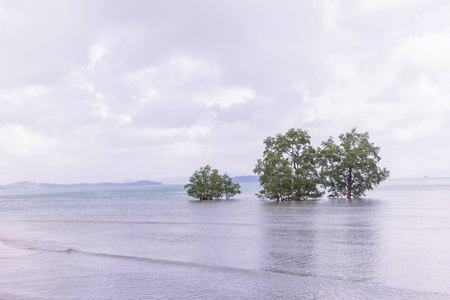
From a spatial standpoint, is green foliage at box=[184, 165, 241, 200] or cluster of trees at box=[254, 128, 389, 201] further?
green foliage at box=[184, 165, 241, 200]

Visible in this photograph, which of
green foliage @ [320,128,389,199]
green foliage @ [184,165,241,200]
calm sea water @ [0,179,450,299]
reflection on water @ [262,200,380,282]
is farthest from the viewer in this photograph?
green foliage @ [184,165,241,200]

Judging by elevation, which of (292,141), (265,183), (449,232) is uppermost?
(292,141)

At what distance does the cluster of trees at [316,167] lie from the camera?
2702 inches

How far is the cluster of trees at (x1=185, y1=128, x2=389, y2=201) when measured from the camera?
68.6 m

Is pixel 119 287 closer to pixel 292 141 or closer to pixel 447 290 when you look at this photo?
pixel 447 290

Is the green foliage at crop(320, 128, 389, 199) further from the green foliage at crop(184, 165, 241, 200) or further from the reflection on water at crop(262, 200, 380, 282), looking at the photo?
the reflection on water at crop(262, 200, 380, 282)

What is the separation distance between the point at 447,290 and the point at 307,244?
10847mm

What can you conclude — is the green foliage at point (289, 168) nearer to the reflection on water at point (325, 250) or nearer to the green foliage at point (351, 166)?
the green foliage at point (351, 166)

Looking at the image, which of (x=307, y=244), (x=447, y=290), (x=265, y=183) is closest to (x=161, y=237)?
(x=307, y=244)

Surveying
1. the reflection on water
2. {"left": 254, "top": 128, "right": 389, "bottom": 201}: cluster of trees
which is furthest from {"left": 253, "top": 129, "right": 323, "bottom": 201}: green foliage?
the reflection on water

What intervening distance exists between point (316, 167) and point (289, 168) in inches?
239

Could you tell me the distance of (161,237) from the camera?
2902cm

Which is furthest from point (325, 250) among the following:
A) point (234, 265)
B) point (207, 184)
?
point (207, 184)

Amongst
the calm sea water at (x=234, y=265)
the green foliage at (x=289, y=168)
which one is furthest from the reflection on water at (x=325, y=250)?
the green foliage at (x=289, y=168)
